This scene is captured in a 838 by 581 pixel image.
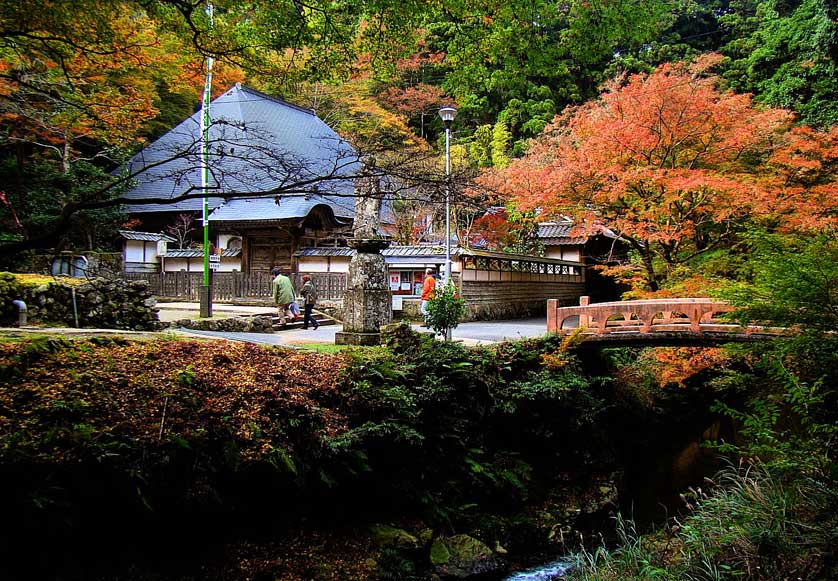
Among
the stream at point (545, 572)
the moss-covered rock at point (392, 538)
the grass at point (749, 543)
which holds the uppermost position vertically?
the grass at point (749, 543)

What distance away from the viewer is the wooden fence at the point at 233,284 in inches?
768

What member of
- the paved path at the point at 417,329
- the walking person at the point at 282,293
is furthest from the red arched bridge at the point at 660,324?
the walking person at the point at 282,293

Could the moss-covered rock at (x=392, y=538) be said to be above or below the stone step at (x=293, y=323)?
below

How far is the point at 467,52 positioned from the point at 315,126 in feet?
77.1

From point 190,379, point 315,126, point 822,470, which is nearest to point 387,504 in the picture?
point 190,379

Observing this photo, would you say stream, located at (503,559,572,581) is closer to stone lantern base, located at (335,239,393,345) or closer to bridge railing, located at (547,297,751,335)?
bridge railing, located at (547,297,751,335)

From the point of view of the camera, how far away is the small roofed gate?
1833cm

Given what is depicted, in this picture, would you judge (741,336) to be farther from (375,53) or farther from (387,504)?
(375,53)

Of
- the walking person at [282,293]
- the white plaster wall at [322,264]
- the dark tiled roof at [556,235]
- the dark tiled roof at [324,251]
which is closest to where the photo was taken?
the walking person at [282,293]

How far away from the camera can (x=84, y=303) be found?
10.2m

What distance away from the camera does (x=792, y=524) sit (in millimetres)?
5441

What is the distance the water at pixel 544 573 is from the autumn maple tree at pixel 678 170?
253 inches

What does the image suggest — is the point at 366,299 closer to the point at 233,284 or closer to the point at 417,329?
the point at 417,329

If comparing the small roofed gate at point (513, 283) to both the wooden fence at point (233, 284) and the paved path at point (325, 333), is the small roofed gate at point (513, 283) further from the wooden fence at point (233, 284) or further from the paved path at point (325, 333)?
the wooden fence at point (233, 284)
